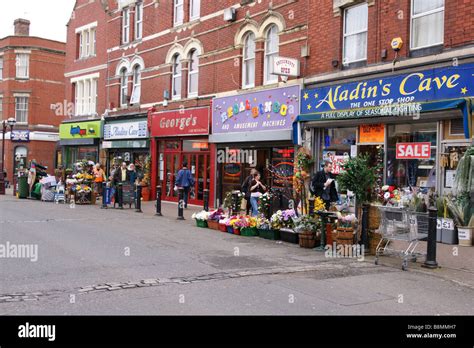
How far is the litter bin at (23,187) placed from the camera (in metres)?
25.3

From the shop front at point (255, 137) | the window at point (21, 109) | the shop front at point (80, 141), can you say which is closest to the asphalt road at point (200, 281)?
the shop front at point (255, 137)

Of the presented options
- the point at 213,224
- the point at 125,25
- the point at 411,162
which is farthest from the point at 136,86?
the point at 411,162

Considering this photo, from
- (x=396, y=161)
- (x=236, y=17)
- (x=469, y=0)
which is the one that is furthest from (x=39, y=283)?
(x=236, y=17)

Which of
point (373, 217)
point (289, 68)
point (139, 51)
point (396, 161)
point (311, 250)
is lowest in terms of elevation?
point (311, 250)

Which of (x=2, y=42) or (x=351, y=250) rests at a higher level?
(x=2, y=42)

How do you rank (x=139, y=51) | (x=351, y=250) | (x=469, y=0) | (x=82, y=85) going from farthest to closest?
(x=82, y=85), (x=139, y=51), (x=469, y=0), (x=351, y=250)

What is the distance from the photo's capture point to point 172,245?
11.2 metres

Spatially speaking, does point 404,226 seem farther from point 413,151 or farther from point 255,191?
point 255,191

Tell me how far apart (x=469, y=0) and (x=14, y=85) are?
38956mm

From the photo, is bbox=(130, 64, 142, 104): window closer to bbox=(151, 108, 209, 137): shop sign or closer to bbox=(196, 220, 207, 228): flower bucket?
bbox=(151, 108, 209, 137): shop sign

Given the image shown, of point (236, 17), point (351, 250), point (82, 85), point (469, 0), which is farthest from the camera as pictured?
point (82, 85)

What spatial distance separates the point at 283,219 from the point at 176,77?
13691mm

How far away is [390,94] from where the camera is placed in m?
14.1

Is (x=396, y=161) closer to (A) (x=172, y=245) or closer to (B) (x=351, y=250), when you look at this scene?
(B) (x=351, y=250)
